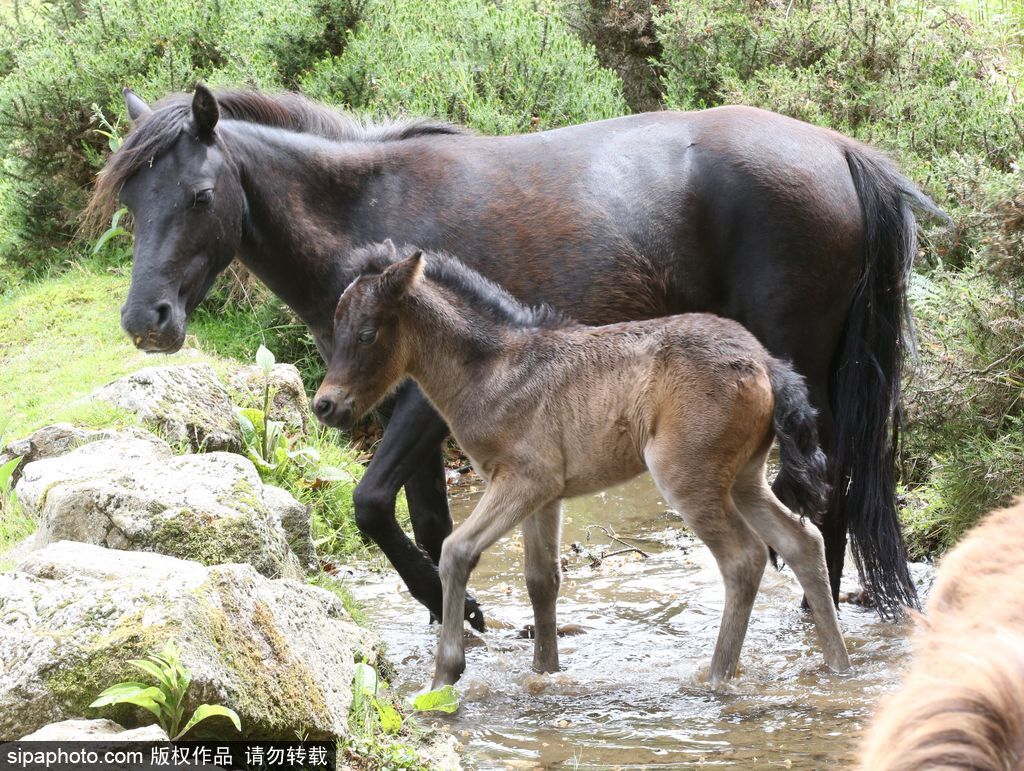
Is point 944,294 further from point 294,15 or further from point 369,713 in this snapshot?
point 294,15

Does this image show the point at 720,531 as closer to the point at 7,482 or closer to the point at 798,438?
the point at 798,438

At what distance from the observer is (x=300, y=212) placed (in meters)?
5.62

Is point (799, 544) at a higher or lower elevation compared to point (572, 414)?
lower

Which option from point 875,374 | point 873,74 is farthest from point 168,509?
point 873,74

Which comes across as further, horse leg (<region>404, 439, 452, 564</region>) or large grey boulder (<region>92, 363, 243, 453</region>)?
large grey boulder (<region>92, 363, 243, 453</region>)

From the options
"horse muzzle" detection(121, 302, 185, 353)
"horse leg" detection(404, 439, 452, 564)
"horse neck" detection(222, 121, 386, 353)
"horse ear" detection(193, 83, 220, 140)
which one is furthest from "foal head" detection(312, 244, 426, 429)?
"horse ear" detection(193, 83, 220, 140)

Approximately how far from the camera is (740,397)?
469 centimetres

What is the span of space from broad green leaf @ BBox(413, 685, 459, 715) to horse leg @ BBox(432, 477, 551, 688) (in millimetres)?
238

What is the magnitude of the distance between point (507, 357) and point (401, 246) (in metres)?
0.92

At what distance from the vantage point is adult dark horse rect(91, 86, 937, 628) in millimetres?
5621

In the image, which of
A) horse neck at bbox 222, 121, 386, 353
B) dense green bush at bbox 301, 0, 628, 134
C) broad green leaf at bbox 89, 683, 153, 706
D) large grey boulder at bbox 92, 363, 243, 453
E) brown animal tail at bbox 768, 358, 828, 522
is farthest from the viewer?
dense green bush at bbox 301, 0, 628, 134

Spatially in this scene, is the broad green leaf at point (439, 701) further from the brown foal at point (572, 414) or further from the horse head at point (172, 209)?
the horse head at point (172, 209)

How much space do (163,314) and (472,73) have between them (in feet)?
16.8

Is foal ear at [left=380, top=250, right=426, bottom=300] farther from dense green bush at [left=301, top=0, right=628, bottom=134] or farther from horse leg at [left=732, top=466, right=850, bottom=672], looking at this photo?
dense green bush at [left=301, top=0, right=628, bottom=134]
